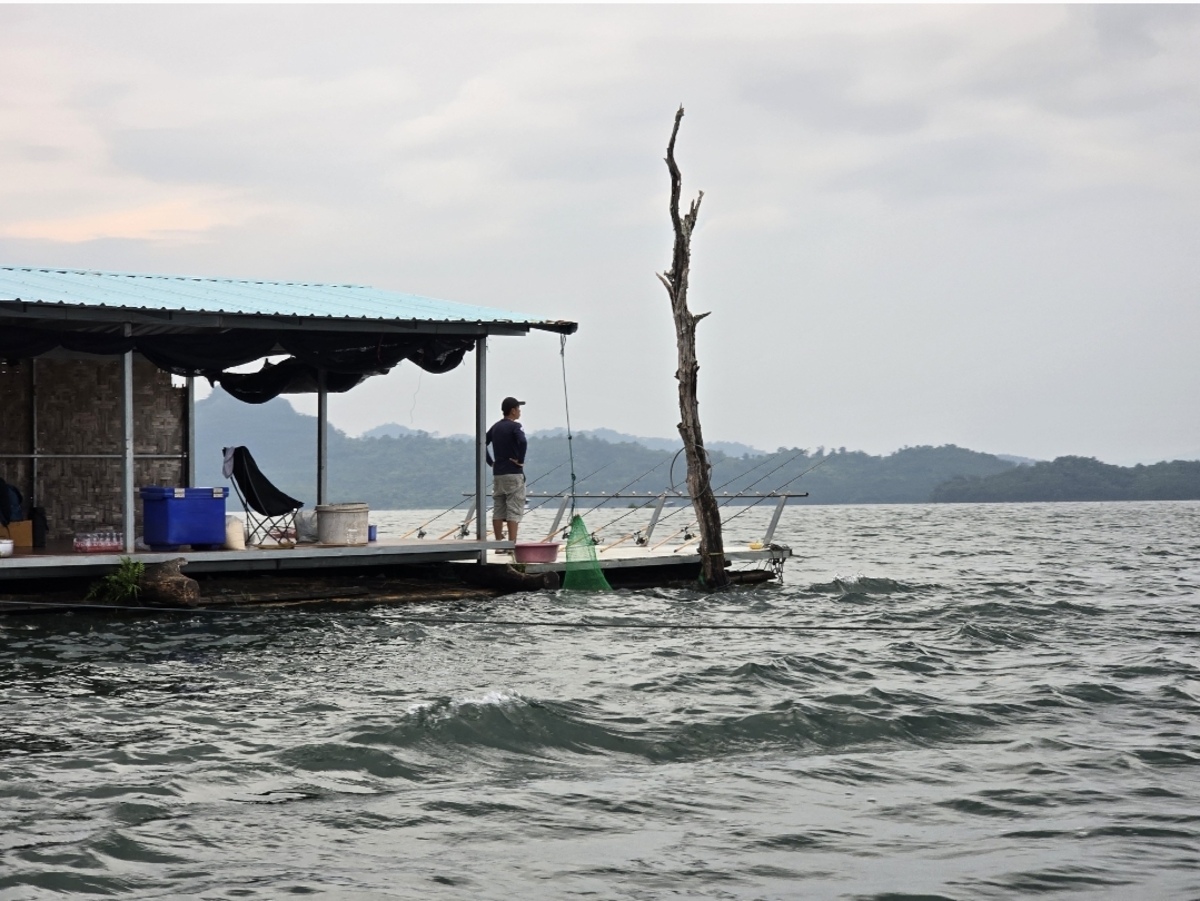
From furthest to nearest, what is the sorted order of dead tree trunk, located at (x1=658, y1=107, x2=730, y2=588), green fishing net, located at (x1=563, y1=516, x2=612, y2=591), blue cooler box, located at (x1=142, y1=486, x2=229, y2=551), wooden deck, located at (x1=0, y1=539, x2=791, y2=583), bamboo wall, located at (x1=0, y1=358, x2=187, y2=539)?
dead tree trunk, located at (x1=658, y1=107, x2=730, y2=588)
green fishing net, located at (x1=563, y1=516, x2=612, y2=591)
bamboo wall, located at (x1=0, y1=358, x2=187, y2=539)
blue cooler box, located at (x1=142, y1=486, x2=229, y2=551)
wooden deck, located at (x1=0, y1=539, x2=791, y2=583)

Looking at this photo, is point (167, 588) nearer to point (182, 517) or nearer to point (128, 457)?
point (182, 517)

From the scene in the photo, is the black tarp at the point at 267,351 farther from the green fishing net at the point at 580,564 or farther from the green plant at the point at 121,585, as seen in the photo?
the green fishing net at the point at 580,564

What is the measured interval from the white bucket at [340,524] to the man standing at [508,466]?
188cm

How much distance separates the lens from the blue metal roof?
14.7m

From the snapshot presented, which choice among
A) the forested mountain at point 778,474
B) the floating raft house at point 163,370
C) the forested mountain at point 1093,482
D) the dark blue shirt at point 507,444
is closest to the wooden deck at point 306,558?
the floating raft house at point 163,370

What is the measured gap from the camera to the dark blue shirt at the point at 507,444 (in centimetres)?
1717

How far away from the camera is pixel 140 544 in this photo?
16.8 m

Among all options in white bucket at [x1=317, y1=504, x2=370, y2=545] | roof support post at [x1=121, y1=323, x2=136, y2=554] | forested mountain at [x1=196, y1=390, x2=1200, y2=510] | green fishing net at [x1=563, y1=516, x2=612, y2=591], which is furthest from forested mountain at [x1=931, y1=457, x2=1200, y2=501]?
roof support post at [x1=121, y1=323, x2=136, y2=554]

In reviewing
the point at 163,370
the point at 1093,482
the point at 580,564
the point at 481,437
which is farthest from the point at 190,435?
the point at 1093,482

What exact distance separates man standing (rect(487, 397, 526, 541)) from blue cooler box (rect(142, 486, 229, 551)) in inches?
143

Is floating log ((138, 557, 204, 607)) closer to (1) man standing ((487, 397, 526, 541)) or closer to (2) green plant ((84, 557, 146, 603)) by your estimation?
(2) green plant ((84, 557, 146, 603))

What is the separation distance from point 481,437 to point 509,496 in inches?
34.3

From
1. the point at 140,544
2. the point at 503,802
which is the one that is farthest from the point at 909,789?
the point at 140,544

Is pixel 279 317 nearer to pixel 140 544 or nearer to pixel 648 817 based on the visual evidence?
pixel 140 544
